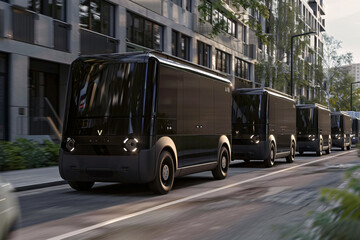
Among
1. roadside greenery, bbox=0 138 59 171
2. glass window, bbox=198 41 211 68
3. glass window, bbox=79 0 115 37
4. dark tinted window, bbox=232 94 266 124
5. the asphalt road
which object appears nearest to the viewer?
the asphalt road

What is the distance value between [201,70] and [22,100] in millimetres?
8504

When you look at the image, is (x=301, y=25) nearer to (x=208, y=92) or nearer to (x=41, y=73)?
(x=41, y=73)

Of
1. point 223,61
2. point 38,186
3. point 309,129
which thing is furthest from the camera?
point 223,61

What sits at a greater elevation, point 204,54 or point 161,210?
point 204,54

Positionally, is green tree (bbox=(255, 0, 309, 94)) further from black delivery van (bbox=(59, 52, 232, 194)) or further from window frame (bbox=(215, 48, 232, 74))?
black delivery van (bbox=(59, 52, 232, 194))

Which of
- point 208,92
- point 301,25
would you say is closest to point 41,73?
point 208,92

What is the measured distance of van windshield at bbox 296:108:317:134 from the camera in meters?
28.8

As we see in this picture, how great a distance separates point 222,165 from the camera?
13.6 meters

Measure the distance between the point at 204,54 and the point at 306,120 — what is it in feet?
32.7

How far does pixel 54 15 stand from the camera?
20.3 m

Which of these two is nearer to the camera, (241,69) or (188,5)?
(188,5)

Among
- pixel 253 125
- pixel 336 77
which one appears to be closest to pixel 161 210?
pixel 253 125

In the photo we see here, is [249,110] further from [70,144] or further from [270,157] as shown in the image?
[70,144]

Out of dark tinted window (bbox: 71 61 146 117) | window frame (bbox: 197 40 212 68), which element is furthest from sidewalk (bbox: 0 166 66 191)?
window frame (bbox: 197 40 212 68)
